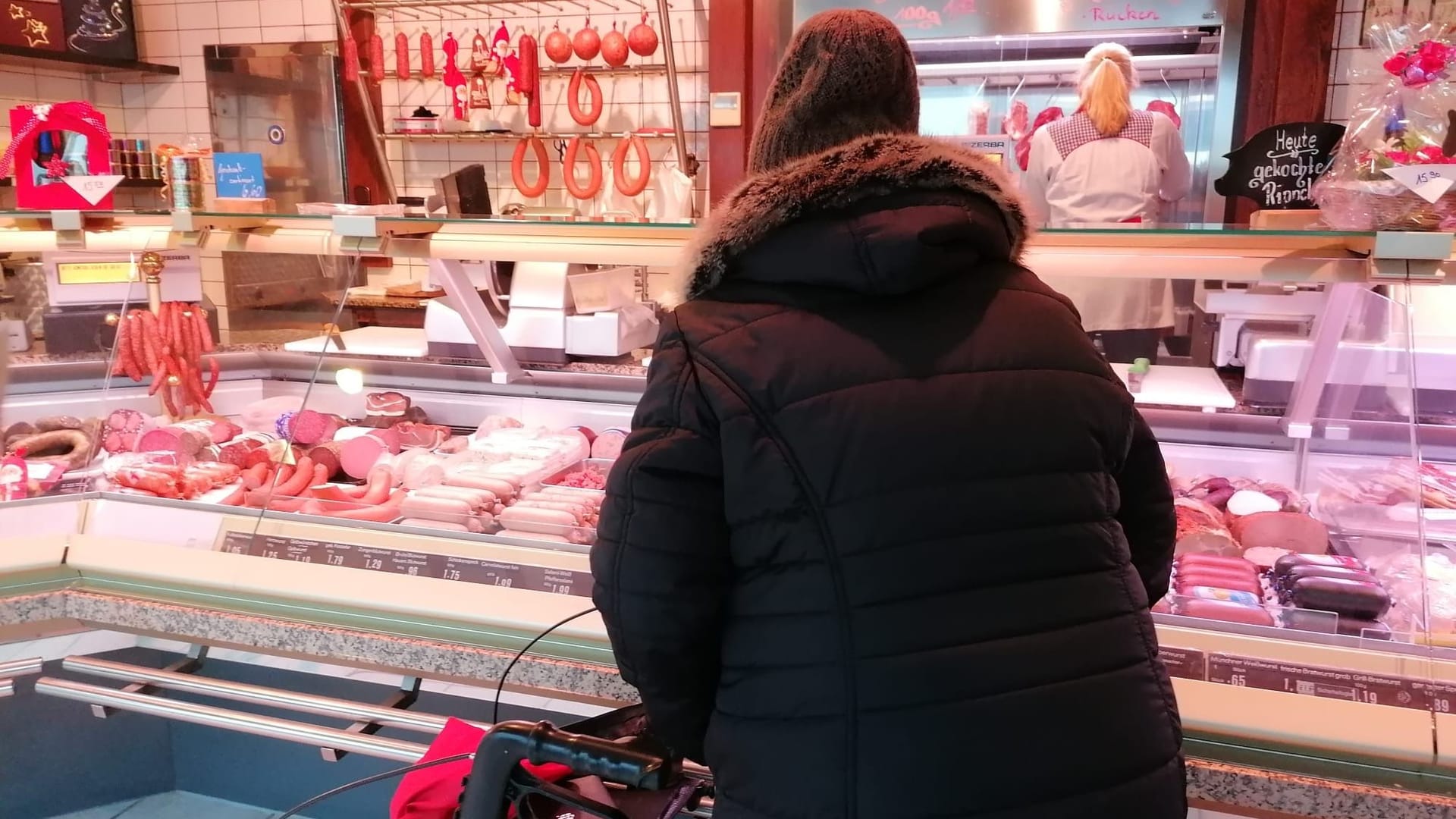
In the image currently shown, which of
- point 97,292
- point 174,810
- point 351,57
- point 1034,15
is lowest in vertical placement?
point 174,810

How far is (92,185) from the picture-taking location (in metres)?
2.57

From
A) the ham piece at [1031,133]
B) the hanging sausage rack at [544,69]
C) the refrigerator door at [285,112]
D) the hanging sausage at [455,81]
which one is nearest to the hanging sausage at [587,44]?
the hanging sausage rack at [544,69]

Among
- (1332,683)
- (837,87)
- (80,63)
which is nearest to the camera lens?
(837,87)

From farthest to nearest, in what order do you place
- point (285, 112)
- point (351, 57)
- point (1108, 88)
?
point (285, 112) < point (351, 57) < point (1108, 88)

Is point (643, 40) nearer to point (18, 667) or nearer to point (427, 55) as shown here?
point (427, 55)

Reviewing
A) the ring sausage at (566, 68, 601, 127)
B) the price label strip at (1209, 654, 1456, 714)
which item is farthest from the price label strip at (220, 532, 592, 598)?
the ring sausage at (566, 68, 601, 127)

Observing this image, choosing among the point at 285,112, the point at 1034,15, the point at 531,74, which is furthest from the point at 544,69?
the point at 1034,15

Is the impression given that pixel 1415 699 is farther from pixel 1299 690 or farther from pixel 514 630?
pixel 514 630

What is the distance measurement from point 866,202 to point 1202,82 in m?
4.93

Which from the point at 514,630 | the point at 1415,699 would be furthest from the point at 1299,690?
the point at 514,630

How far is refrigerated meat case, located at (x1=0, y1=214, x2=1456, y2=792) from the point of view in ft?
5.22

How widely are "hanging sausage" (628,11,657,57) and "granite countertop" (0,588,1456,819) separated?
470 centimetres

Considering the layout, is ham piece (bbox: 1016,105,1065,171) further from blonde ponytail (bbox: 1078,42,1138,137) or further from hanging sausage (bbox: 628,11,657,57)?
hanging sausage (bbox: 628,11,657,57)

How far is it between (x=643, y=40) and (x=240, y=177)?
383 cm
